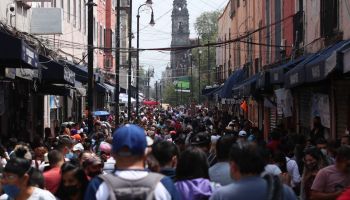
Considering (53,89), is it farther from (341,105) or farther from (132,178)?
(132,178)

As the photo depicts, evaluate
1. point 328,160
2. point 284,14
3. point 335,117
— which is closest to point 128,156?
point 328,160

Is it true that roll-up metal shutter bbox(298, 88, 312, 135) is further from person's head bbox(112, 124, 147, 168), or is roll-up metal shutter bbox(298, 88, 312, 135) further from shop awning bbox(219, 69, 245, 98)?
person's head bbox(112, 124, 147, 168)

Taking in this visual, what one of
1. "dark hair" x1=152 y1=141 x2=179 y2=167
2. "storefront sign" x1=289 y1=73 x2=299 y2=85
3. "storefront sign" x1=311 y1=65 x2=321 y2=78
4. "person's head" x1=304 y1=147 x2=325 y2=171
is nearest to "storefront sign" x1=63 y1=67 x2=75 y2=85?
"storefront sign" x1=289 y1=73 x2=299 y2=85

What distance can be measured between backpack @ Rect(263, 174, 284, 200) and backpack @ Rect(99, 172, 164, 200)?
31.1 inches

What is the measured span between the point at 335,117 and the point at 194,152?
1116 cm

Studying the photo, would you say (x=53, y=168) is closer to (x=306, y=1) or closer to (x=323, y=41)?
(x=323, y=41)

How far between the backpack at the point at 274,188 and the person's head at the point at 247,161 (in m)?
0.08

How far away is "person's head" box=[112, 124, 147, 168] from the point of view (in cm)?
498

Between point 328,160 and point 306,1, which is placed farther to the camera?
point 306,1

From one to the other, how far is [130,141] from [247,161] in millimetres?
833

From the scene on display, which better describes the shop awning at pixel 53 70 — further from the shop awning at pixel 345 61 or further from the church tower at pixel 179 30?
the church tower at pixel 179 30

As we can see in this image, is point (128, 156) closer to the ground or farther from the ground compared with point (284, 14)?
closer to the ground

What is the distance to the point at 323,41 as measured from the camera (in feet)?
61.0

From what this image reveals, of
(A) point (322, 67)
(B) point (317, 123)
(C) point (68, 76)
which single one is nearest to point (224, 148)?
(A) point (322, 67)
